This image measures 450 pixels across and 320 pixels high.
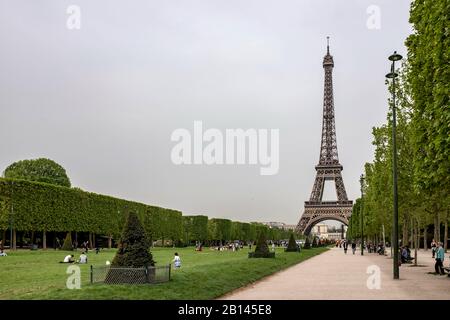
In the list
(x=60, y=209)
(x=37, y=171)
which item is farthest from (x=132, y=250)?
(x=37, y=171)

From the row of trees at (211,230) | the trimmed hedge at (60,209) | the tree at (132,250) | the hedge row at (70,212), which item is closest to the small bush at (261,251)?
the hedge row at (70,212)

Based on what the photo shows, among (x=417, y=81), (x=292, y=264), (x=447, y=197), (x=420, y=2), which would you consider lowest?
(x=292, y=264)

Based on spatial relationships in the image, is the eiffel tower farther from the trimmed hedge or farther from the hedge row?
the trimmed hedge

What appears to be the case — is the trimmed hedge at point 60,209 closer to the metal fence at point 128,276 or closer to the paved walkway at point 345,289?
the paved walkway at point 345,289

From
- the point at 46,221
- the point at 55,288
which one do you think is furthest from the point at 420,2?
the point at 46,221

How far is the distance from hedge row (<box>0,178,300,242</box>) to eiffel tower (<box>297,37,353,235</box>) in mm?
45320

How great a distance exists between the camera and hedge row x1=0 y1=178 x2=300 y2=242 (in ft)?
183

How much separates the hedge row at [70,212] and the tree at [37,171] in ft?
60.4

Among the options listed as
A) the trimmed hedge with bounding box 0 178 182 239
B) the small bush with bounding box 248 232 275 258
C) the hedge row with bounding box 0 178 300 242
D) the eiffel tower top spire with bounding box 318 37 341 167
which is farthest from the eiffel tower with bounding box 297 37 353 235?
the small bush with bounding box 248 232 275 258
